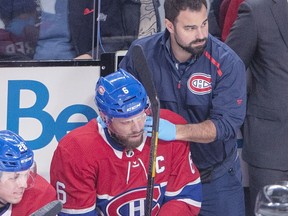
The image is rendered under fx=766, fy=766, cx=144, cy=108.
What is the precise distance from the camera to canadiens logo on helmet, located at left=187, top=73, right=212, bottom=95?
317 cm

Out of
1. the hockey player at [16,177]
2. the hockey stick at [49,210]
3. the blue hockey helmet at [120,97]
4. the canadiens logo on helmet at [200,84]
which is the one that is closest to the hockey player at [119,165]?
the blue hockey helmet at [120,97]

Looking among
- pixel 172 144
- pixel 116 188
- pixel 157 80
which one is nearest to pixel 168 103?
pixel 157 80

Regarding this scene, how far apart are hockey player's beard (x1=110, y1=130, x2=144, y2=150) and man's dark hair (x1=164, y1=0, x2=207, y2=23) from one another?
1.95 feet

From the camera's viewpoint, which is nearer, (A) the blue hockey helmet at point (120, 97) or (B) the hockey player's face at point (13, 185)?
(B) the hockey player's face at point (13, 185)

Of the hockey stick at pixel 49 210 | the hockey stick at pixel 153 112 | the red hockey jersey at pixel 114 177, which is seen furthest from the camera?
the red hockey jersey at pixel 114 177

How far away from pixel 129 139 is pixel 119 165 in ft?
0.39

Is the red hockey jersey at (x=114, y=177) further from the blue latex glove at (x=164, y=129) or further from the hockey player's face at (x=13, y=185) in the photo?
the hockey player's face at (x=13, y=185)

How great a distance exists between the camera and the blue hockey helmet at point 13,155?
Answer: 8.29 ft

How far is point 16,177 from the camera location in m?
2.58

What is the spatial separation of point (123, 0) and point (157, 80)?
2.79 ft

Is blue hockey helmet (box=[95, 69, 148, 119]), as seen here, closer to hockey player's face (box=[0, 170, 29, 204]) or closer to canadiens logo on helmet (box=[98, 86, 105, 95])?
canadiens logo on helmet (box=[98, 86, 105, 95])

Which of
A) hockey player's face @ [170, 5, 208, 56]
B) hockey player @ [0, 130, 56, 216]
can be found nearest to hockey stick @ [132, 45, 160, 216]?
hockey player's face @ [170, 5, 208, 56]

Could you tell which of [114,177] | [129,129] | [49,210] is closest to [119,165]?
[114,177]

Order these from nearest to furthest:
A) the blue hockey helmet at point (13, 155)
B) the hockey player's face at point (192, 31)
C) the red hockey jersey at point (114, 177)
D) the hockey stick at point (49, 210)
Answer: the hockey stick at point (49, 210)
the blue hockey helmet at point (13, 155)
the red hockey jersey at point (114, 177)
the hockey player's face at point (192, 31)
